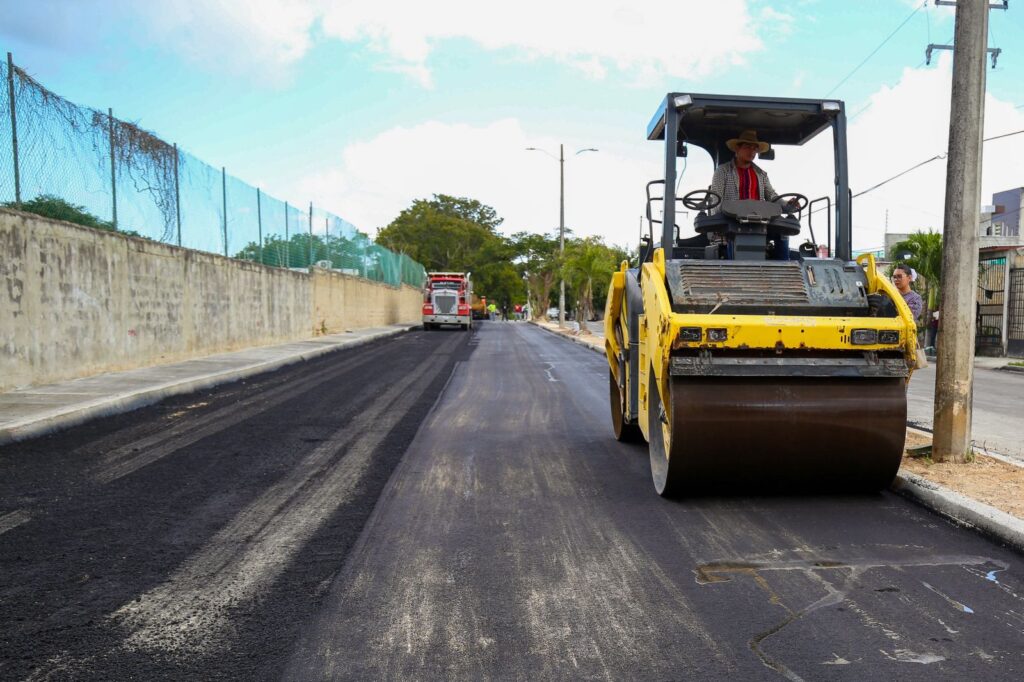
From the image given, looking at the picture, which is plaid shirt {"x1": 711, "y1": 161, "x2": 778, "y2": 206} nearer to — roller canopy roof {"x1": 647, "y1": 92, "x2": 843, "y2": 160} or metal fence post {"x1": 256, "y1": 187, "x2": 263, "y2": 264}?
roller canopy roof {"x1": 647, "y1": 92, "x2": 843, "y2": 160}

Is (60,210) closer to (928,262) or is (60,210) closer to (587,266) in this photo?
(928,262)

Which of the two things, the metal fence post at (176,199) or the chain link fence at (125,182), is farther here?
the metal fence post at (176,199)

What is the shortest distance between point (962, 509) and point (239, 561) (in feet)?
14.0

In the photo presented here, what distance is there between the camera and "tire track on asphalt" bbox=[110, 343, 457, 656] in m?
3.21

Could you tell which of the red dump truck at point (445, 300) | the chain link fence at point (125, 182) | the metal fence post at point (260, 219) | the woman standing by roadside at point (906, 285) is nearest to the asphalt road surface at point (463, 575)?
the woman standing by roadside at point (906, 285)

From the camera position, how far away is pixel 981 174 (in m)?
6.06

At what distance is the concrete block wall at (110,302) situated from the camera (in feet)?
33.3

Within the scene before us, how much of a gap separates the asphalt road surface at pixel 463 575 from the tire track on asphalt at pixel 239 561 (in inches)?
0.6

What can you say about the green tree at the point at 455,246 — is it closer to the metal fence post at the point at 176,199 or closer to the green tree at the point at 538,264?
the green tree at the point at 538,264

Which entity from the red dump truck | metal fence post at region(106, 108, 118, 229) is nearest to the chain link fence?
metal fence post at region(106, 108, 118, 229)

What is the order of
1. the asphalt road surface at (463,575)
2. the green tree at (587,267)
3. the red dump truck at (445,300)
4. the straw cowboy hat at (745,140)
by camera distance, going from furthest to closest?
the red dump truck at (445,300), the green tree at (587,267), the straw cowboy hat at (745,140), the asphalt road surface at (463,575)

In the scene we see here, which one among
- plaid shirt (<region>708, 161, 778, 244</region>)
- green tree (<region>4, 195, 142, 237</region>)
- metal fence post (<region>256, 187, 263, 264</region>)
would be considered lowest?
plaid shirt (<region>708, 161, 778, 244</region>)

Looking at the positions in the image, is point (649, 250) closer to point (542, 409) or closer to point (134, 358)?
point (542, 409)

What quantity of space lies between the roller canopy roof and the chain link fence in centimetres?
887
